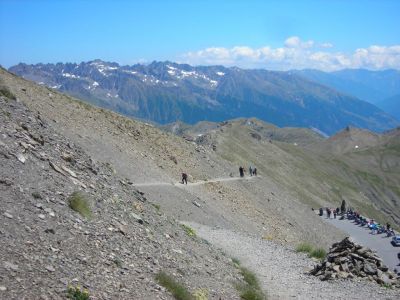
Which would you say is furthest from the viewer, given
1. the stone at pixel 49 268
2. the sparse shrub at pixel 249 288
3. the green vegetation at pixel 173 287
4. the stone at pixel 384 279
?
the stone at pixel 384 279

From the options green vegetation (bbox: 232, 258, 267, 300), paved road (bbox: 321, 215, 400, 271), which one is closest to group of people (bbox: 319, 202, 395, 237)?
paved road (bbox: 321, 215, 400, 271)

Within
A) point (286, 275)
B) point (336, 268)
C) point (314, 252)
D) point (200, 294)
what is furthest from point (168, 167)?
point (200, 294)

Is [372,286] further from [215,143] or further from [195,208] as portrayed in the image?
[215,143]

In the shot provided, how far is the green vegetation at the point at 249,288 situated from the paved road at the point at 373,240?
24.4 meters

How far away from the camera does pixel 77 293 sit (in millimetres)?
11758

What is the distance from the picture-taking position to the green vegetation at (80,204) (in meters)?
16.1

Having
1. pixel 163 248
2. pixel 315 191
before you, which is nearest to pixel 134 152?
pixel 163 248

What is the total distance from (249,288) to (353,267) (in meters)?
8.62

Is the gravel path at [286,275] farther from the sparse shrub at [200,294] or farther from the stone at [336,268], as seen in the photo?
the sparse shrub at [200,294]

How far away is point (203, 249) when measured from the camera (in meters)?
22.1

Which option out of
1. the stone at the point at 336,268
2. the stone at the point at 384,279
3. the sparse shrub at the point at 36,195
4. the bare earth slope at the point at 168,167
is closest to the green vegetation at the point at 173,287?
the sparse shrub at the point at 36,195

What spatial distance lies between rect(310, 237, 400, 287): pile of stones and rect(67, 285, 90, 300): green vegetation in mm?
15670

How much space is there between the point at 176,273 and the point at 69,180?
533cm

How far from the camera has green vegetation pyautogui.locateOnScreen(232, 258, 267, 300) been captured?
17992 millimetres
